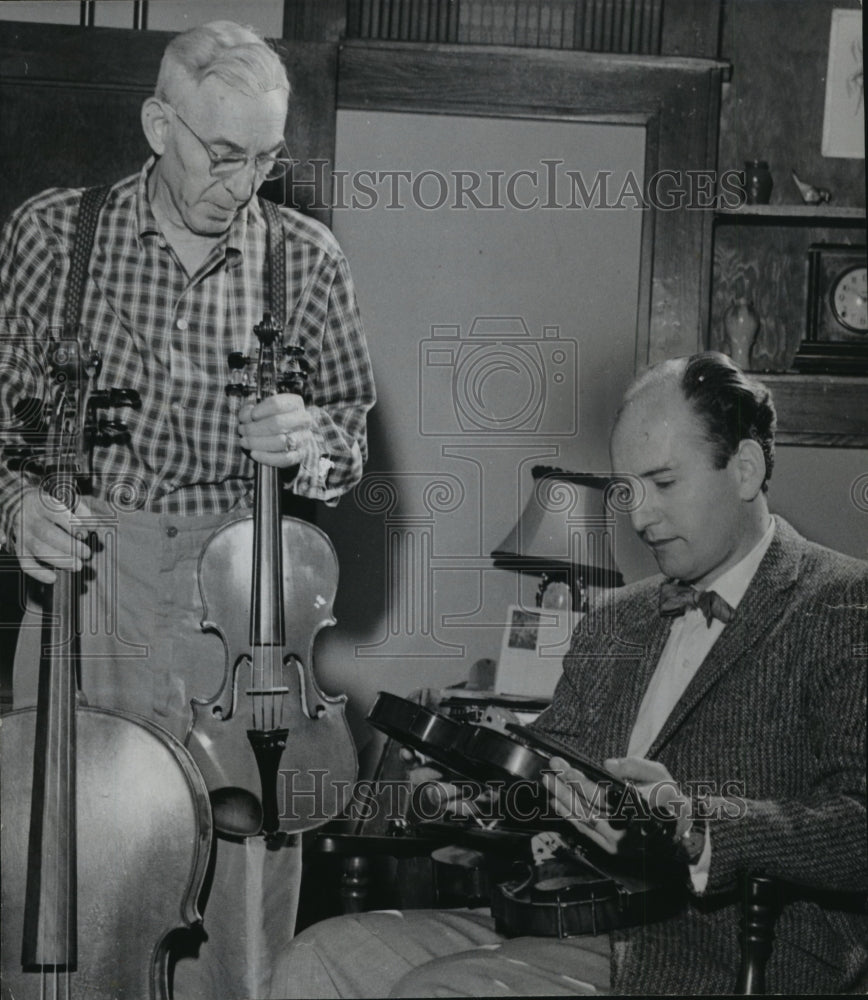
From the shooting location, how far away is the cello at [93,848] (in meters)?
2.16

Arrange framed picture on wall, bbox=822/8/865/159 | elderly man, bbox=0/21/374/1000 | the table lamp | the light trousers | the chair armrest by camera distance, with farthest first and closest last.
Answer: framed picture on wall, bbox=822/8/865/159
the table lamp
elderly man, bbox=0/21/374/1000
the light trousers
the chair armrest

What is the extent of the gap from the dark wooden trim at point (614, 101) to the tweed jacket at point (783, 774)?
1.83 ft

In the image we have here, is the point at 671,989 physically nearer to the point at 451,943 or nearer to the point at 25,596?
the point at 451,943

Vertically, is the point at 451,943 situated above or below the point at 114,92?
below

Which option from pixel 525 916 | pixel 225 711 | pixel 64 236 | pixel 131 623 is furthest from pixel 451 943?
pixel 64 236

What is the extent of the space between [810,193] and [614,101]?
44 cm

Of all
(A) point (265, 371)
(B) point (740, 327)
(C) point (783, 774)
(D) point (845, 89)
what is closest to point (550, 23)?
(D) point (845, 89)

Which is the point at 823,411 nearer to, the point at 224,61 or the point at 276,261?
the point at 276,261

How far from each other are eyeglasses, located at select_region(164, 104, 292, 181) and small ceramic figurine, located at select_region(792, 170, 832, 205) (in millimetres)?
1023

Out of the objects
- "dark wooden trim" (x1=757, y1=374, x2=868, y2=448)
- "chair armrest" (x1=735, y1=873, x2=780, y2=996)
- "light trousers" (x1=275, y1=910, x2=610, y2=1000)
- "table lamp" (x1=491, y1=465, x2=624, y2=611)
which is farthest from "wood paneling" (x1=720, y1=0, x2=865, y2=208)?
"light trousers" (x1=275, y1=910, x2=610, y2=1000)

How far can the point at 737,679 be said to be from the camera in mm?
2180

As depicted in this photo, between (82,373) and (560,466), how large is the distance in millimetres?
890

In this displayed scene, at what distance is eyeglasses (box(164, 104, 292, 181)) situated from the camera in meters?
2.42

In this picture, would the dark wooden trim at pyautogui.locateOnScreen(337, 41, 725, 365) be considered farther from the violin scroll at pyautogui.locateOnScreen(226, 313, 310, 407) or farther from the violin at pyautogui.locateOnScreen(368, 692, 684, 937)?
the violin at pyautogui.locateOnScreen(368, 692, 684, 937)
